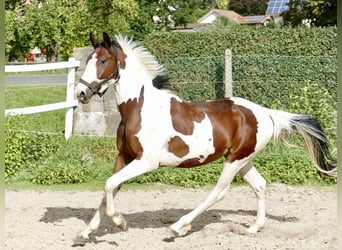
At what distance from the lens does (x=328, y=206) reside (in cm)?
654

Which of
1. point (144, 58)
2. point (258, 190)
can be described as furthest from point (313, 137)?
point (144, 58)

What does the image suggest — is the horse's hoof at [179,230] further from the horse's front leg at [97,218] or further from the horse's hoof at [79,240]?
the horse's hoof at [79,240]

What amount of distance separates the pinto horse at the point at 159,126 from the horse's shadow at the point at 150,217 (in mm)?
522

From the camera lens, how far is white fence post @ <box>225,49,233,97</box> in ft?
30.9

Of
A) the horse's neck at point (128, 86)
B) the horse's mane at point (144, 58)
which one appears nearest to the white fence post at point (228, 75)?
the horse's mane at point (144, 58)

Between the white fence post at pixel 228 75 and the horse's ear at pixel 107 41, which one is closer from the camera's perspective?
the horse's ear at pixel 107 41

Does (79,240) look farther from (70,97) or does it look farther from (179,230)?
(70,97)

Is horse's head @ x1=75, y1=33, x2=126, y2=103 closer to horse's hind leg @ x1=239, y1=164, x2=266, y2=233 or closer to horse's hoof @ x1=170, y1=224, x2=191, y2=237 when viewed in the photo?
horse's hoof @ x1=170, y1=224, x2=191, y2=237

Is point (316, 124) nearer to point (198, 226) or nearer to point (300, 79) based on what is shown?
point (198, 226)

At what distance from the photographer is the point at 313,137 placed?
18.3ft

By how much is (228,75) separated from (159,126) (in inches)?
184

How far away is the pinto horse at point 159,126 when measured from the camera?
16.3 feet

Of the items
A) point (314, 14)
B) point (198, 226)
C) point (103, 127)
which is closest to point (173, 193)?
point (198, 226)

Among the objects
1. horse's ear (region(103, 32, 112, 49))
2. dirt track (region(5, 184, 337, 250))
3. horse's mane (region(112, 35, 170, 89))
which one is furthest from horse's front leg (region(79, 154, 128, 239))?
horse's ear (region(103, 32, 112, 49))
